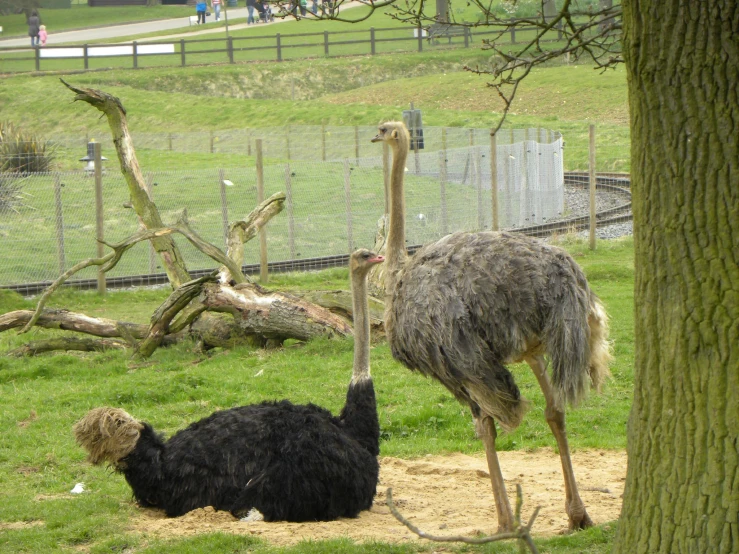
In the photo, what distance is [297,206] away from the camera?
59.9 ft

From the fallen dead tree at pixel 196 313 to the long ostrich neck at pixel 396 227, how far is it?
113 inches

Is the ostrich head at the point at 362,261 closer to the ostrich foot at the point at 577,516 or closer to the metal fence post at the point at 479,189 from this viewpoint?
the ostrich foot at the point at 577,516

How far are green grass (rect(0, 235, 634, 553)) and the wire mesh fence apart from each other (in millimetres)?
4229

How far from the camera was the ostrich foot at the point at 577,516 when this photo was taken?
5.42 m

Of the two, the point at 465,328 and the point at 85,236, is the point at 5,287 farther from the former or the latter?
the point at 465,328

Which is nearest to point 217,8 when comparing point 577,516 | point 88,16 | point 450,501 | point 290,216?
point 88,16

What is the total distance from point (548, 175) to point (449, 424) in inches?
525

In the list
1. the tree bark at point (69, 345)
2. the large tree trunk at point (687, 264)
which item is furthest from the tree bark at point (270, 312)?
the large tree trunk at point (687, 264)

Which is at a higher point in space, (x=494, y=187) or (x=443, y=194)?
(x=494, y=187)

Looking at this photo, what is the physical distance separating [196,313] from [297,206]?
7.84 meters

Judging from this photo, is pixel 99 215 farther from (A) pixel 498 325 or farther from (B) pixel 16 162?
(A) pixel 498 325

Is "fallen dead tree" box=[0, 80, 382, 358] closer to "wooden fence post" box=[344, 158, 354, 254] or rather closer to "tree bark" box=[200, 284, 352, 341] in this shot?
"tree bark" box=[200, 284, 352, 341]

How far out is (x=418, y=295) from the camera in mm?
5438

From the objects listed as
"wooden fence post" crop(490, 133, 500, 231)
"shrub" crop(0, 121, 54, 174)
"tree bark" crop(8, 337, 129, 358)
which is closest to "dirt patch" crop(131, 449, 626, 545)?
"tree bark" crop(8, 337, 129, 358)
